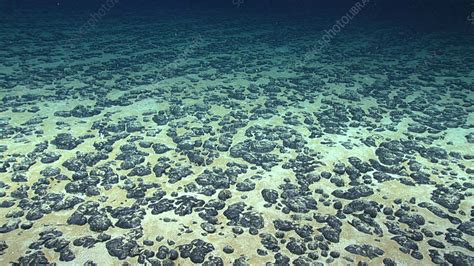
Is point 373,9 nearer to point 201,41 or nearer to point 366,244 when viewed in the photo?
point 201,41

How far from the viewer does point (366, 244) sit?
5660mm

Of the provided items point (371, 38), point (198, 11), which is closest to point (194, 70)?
point (371, 38)

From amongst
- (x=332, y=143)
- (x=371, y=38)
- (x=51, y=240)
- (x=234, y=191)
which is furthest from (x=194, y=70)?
(x=371, y=38)

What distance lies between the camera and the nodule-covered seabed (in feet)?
18.5

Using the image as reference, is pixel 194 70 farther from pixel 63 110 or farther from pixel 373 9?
pixel 373 9

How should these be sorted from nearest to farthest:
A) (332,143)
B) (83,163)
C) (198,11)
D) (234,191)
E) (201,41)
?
1. (234,191)
2. (83,163)
3. (332,143)
4. (201,41)
5. (198,11)

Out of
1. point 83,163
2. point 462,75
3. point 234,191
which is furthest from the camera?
point 462,75

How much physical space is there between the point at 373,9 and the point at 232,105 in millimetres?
29166

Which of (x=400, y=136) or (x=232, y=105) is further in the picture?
(x=232, y=105)

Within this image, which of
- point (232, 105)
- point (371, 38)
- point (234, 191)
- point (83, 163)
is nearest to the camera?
point (234, 191)

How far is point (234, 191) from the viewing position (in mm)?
6949

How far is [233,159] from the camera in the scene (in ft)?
26.7

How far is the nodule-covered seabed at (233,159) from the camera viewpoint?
5.63m

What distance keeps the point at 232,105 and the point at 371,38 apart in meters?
13.7
